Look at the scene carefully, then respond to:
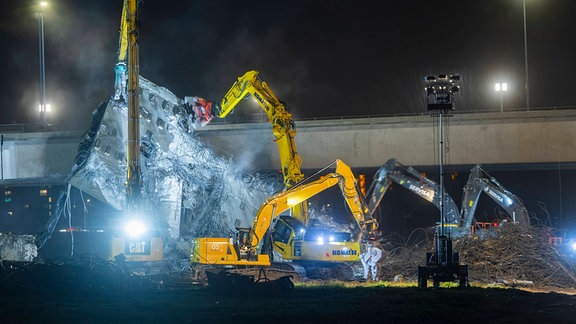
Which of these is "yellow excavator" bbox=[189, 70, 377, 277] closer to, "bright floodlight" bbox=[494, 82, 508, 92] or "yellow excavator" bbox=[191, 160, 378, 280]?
"yellow excavator" bbox=[191, 160, 378, 280]

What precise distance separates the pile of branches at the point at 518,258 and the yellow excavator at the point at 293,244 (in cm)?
200

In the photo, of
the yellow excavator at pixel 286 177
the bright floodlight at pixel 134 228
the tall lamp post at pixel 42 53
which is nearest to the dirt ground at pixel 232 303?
the yellow excavator at pixel 286 177

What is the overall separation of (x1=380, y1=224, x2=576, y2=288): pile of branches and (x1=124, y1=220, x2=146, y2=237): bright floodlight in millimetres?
9046

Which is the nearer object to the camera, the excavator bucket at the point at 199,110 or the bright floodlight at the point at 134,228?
the bright floodlight at the point at 134,228

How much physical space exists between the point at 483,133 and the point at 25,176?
2533cm

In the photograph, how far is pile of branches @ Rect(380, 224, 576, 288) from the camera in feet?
98.2

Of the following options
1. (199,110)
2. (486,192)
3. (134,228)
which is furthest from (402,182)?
(134,228)

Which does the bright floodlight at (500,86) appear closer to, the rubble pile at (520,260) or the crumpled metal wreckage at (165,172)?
the crumpled metal wreckage at (165,172)

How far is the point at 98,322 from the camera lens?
17.5 metres

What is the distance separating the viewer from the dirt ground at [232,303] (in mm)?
18219

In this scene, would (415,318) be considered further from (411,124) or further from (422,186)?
(411,124)

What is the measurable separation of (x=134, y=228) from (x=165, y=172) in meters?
7.84

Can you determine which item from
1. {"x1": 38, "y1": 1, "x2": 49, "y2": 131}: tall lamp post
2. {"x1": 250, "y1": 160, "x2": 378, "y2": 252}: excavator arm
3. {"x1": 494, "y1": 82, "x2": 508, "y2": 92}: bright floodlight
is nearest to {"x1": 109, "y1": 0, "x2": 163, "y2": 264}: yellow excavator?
{"x1": 250, "y1": 160, "x2": 378, "y2": 252}: excavator arm

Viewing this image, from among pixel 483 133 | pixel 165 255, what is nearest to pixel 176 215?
pixel 165 255
